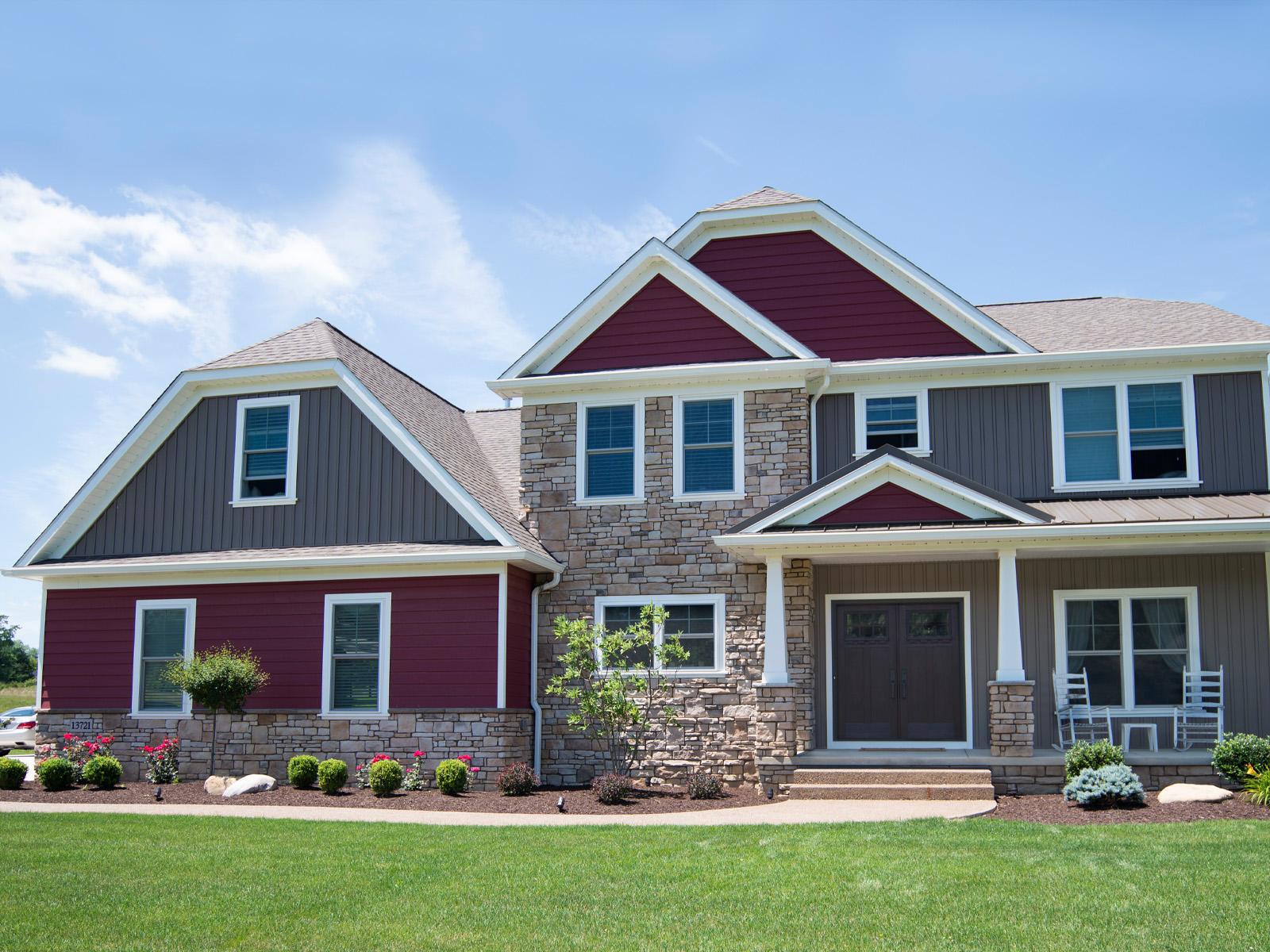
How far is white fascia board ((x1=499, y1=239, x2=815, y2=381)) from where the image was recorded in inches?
723

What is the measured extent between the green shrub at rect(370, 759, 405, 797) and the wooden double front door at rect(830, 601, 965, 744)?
6.12 m

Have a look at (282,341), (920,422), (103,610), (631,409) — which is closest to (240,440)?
(282,341)

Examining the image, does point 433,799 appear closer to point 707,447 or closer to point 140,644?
point 140,644

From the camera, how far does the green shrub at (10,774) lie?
56.6 feet

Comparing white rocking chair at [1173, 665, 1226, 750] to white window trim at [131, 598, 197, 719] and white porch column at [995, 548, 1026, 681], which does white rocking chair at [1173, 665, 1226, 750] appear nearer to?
white porch column at [995, 548, 1026, 681]

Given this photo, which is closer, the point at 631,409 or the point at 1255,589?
the point at 1255,589

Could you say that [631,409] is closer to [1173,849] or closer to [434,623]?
[434,623]

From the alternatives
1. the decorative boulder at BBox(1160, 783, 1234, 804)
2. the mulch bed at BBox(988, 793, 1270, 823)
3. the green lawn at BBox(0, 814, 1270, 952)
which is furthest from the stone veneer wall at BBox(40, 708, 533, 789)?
the decorative boulder at BBox(1160, 783, 1234, 804)

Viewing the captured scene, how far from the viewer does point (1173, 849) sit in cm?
1050

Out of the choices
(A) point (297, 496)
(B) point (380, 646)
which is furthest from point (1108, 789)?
(A) point (297, 496)

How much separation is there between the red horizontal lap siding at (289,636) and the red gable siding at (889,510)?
4918mm

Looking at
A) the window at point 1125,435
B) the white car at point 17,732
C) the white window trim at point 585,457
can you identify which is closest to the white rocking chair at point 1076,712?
the window at point 1125,435

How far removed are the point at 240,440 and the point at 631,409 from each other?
613 centimetres

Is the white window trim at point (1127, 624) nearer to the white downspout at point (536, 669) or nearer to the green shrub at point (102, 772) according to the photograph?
the white downspout at point (536, 669)
